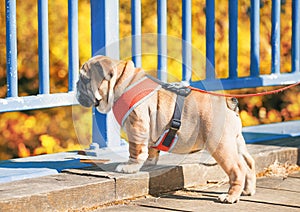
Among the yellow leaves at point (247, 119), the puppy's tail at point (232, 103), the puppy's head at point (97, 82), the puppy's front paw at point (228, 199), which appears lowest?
the puppy's front paw at point (228, 199)

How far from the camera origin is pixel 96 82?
177 inches

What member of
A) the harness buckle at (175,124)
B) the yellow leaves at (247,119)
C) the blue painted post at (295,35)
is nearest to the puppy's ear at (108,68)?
the harness buckle at (175,124)

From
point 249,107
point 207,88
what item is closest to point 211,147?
point 207,88

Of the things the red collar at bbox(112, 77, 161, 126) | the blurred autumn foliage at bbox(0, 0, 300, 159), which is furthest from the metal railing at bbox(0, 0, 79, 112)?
the blurred autumn foliage at bbox(0, 0, 300, 159)

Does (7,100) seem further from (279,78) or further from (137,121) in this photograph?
(279,78)

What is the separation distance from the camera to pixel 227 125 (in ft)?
15.2

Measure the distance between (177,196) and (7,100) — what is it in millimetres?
1063

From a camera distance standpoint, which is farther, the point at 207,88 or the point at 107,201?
the point at 207,88

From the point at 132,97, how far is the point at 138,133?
0.19m

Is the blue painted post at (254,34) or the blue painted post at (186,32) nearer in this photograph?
the blue painted post at (186,32)

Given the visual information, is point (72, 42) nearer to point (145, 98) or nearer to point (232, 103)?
point (145, 98)

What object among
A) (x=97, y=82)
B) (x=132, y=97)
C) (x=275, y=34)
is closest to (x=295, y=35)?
(x=275, y=34)

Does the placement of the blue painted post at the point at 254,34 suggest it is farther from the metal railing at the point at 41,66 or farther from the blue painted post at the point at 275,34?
the metal railing at the point at 41,66

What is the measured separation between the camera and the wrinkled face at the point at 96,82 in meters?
4.48
